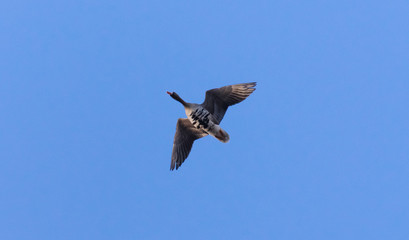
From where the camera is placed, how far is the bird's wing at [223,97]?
19.4m

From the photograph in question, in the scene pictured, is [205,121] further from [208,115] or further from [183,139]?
[183,139]

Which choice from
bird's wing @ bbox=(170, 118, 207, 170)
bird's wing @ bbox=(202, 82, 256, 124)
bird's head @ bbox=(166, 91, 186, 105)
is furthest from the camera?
bird's wing @ bbox=(170, 118, 207, 170)

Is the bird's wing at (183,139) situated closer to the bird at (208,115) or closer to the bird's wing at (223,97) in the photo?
the bird at (208,115)

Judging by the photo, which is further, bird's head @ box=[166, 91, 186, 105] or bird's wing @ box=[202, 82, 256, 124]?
bird's head @ box=[166, 91, 186, 105]

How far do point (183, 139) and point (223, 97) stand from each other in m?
2.96

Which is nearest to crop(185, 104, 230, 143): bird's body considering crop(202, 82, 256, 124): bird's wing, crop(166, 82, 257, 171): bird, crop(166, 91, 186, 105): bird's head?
crop(166, 82, 257, 171): bird

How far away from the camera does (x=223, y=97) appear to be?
1981cm

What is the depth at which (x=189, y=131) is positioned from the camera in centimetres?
2102

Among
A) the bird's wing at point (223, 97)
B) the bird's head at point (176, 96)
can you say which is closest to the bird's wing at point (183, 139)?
the bird's head at point (176, 96)

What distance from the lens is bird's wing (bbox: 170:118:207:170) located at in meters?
20.7

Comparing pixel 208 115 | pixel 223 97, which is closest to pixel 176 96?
pixel 208 115

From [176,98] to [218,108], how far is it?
2102mm

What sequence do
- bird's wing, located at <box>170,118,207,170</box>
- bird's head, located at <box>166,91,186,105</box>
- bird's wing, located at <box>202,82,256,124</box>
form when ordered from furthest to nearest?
bird's wing, located at <box>170,118,207,170</box>
bird's head, located at <box>166,91,186,105</box>
bird's wing, located at <box>202,82,256,124</box>

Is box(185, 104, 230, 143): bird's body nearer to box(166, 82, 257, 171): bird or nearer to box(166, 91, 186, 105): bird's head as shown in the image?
box(166, 82, 257, 171): bird
